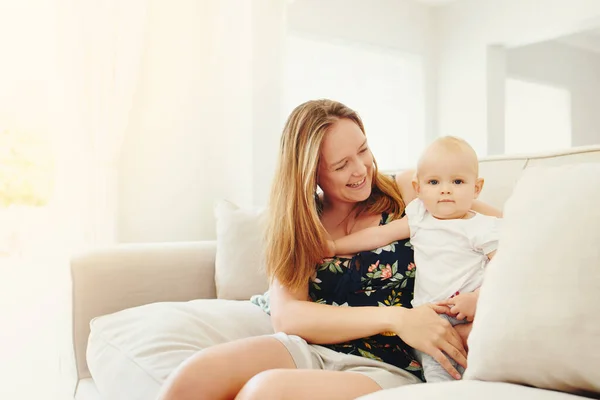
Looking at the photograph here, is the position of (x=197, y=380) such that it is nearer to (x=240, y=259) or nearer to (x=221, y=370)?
(x=221, y=370)

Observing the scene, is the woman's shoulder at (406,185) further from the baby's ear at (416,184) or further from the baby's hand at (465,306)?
the baby's hand at (465,306)

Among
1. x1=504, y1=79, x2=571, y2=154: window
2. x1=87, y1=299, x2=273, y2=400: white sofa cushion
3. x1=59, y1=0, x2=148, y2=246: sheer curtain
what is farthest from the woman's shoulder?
x1=504, y1=79, x2=571, y2=154: window

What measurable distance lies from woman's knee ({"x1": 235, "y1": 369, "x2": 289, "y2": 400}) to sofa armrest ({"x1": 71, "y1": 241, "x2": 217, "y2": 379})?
0.93 m

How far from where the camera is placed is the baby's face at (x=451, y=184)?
119cm

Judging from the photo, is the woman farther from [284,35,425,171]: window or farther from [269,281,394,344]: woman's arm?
[284,35,425,171]: window

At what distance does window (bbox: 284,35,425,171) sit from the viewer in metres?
4.19

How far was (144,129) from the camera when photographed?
9.89ft

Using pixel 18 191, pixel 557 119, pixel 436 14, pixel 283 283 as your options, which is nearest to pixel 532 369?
pixel 283 283

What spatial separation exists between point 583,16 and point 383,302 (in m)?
3.82

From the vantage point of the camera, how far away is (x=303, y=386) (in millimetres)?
930

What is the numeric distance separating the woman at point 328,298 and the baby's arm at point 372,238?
19 millimetres

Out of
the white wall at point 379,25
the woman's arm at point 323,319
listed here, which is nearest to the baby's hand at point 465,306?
the woman's arm at point 323,319

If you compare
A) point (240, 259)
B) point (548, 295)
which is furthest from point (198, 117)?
point (548, 295)

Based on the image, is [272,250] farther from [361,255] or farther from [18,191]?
[18,191]
